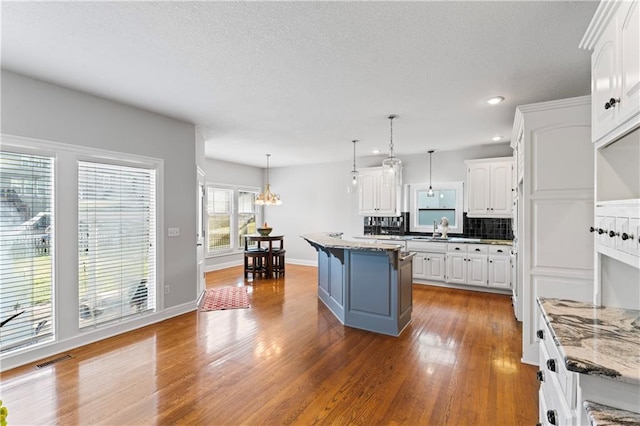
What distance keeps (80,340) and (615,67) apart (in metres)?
4.87

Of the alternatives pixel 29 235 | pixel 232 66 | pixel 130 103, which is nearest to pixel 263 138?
pixel 130 103

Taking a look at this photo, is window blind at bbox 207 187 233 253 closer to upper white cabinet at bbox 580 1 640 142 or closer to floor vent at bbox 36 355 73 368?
floor vent at bbox 36 355 73 368

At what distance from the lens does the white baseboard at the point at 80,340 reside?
9.14ft

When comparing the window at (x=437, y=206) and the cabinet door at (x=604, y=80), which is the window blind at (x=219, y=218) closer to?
the window at (x=437, y=206)

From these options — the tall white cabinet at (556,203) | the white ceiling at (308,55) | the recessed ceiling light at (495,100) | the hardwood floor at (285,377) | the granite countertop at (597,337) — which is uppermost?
the white ceiling at (308,55)

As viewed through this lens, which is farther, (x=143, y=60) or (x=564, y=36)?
(x=143, y=60)

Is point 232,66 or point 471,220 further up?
point 232,66

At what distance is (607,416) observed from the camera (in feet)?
3.04

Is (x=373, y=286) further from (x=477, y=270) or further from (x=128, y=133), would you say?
(x=128, y=133)

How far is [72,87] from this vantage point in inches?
122

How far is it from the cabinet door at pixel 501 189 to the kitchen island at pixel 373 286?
8.76ft

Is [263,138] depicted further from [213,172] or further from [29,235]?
[29,235]

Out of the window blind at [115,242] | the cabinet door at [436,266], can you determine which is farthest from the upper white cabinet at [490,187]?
the window blind at [115,242]

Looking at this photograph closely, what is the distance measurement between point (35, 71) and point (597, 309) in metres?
4.58
